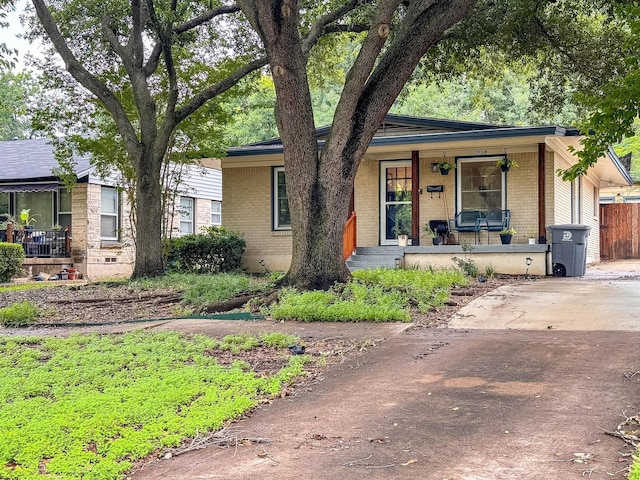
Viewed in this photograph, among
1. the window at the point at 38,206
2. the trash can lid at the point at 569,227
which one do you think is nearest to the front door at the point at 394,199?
the trash can lid at the point at 569,227

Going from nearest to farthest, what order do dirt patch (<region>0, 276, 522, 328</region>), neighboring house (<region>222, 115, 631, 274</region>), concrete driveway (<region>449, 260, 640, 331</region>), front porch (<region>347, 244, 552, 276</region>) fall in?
concrete driveway (<region>449, 260, 640, 331</region>) → dirt patch (<region>0, 276, 522, 328</region>) → front porch (<region>347, 244, 552, 276</region>) → neighboring house (<region>222, 115, 631, 274</region>)

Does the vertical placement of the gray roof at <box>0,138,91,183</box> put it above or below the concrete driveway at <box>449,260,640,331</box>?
above

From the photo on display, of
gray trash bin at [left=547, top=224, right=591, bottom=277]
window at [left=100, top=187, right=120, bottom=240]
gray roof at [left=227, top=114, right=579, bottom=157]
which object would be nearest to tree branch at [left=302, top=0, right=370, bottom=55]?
gray roof at [left=227, top=114, right=579, bottom=157]

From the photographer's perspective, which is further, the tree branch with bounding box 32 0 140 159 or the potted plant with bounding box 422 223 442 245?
the potted plant with bounding box 422 223 442 245

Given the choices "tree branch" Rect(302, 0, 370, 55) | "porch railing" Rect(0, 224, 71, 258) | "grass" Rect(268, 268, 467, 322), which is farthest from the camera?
"porch railing" Rect(0, 224, 71, 258)

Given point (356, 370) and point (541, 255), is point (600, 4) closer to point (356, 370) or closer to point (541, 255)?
point (541, 255)

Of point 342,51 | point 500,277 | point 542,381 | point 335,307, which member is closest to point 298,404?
point 542,381

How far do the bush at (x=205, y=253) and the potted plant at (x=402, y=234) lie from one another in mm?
4160

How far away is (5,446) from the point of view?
422 centimetres

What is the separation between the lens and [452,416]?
4.86m

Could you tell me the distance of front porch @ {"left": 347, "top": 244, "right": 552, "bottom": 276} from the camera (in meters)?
16.2

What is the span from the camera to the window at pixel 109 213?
2320 centimetres

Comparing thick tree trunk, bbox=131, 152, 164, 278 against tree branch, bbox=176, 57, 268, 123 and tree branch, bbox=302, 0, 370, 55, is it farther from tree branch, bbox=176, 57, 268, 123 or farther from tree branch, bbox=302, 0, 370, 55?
tree branch, bbox=302, 0, 370, 55

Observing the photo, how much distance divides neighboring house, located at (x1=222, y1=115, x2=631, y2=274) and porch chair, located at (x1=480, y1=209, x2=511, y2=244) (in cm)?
6
